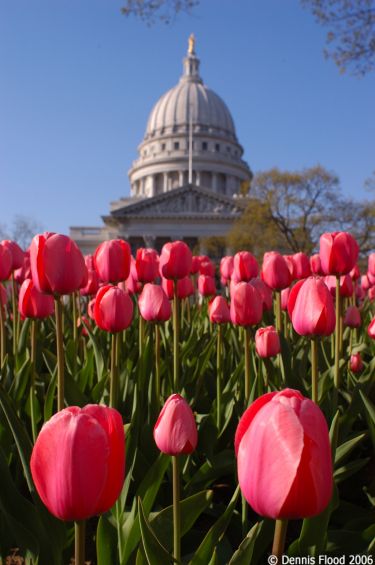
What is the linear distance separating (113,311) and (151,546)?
2.24 ft

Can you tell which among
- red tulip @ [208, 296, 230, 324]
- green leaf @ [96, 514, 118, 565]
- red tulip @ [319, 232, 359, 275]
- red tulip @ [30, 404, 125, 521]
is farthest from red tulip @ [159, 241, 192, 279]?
red tulip @ [30, 404, 125, 521]

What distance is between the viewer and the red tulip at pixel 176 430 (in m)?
0.85

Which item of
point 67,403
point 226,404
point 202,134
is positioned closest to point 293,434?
point 67,403

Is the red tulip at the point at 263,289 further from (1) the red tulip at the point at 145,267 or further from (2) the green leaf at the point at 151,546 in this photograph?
(2) the green leaf at the point at 151,546

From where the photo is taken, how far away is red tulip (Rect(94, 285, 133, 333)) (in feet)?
4.51

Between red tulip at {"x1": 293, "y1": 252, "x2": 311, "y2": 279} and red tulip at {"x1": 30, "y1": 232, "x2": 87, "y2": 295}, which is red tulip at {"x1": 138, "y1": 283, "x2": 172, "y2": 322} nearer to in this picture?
red tulip at {"x1": 30, "y1": 232, "x2": 87, "y2": 295}

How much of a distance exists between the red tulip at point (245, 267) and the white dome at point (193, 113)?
181ft

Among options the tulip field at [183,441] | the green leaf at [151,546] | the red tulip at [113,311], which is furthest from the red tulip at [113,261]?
the green leaf at [151,546]

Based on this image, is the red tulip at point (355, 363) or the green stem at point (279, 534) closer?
the green stem at point (279, 534)

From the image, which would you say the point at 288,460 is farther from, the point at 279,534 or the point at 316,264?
the point at 316,264

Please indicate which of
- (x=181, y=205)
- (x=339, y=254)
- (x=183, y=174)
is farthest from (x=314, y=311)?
(x=183, y=174)

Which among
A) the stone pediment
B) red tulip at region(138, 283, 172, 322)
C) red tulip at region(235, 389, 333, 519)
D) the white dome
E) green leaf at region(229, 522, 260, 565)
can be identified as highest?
the white dome

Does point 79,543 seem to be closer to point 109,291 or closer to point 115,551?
point 115,551

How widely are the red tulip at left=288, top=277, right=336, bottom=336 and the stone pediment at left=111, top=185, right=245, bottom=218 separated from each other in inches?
1566
